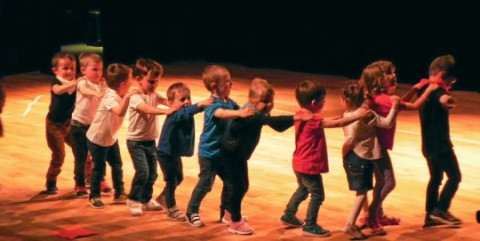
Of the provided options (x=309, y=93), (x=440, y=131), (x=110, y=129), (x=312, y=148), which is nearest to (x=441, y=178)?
(x=440, y=131)

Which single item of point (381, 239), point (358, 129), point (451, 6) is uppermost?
point (451, 6)

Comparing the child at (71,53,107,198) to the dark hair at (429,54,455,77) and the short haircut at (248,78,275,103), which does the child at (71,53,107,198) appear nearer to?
the short haircut at (248,78,275,103)

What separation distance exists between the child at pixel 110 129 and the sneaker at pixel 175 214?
0.66m

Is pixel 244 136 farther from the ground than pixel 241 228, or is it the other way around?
pixel 244 136

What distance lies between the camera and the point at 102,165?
758cm

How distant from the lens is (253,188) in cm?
834

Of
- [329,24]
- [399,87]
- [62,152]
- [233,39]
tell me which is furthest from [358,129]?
[233,39]

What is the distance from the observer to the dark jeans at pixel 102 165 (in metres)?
7.53

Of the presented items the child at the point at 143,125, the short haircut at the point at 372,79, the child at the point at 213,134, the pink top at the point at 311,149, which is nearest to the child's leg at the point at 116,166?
the child at the point at 143,125

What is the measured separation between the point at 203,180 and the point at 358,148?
1.15 meters

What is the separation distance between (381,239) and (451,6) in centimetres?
840

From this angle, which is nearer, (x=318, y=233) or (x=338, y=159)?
(x=318, y=233)

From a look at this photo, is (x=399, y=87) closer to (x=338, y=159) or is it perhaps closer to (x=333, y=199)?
(x=338, y=159)

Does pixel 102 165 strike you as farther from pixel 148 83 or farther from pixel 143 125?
pixel 148 83
